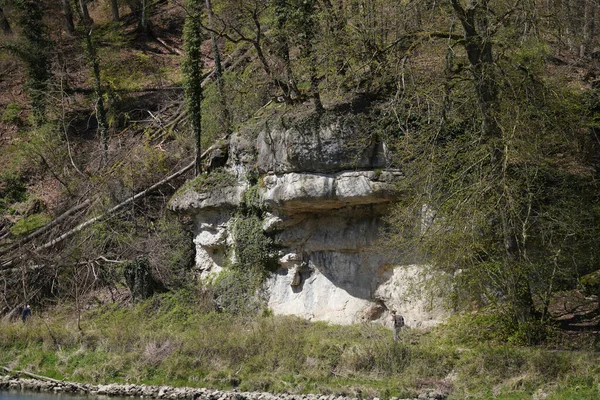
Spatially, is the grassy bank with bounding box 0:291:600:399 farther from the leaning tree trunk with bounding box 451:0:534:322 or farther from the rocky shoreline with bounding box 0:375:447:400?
the leaning tree trunk with bounding box 451:0:534:322

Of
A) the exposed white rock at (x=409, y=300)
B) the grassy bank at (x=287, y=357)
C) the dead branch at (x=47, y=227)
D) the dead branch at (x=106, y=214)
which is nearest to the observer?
the grassy bank at (x=287, y=357)

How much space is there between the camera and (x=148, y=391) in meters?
16.7

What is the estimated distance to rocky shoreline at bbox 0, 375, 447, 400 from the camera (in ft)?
50.5

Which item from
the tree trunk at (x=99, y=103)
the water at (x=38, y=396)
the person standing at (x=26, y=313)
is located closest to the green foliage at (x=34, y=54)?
the tree trunk at (x=99, y=103)

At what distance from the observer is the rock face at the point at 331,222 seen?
18922 mm

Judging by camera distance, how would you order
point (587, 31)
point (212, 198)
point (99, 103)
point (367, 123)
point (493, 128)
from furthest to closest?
point (99, 103) → point (587, 31) → point (212, 198) → point (367, 123) → point (493, 128)

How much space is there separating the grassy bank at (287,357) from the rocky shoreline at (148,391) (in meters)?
0.31

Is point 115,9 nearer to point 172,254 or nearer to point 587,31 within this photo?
point 172,254

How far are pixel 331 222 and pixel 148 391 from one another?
697cm

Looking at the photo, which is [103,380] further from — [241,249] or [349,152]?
[349,152]

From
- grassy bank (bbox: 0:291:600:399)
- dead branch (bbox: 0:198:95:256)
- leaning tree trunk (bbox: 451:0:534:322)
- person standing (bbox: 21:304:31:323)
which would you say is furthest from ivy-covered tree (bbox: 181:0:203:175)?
leaning tree trunk (bbox: 451:0:534:322)

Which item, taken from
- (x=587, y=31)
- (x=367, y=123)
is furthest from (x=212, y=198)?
(x=587, y=31)

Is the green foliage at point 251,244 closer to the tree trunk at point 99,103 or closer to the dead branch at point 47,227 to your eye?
the dead branch at point 47,227

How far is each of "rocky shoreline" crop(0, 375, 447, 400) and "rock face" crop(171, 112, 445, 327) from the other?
4.12 m
